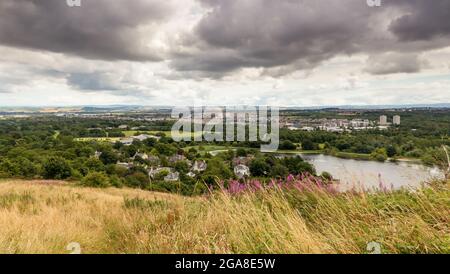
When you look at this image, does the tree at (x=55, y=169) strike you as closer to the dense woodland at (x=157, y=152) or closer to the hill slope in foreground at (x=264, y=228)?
the dense woodland at (x=157, y=152)

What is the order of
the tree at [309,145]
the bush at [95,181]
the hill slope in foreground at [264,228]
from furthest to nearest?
the tree at [309,145]
the bush at [95,181]
the hill slope in foreground at [264,228]

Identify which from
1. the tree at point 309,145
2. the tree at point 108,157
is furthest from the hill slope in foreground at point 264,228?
the tree at point 108,157

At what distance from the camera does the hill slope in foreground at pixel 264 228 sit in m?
3.20

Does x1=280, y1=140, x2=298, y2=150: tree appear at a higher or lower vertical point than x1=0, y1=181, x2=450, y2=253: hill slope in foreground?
lower

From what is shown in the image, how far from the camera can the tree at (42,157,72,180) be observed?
1260 inches

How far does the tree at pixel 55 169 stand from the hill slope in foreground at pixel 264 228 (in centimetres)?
2995

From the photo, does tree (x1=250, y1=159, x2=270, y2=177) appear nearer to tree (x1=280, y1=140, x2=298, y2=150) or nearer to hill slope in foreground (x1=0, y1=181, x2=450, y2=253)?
tree (x1=280, y1=140, x2=298, y2=150)

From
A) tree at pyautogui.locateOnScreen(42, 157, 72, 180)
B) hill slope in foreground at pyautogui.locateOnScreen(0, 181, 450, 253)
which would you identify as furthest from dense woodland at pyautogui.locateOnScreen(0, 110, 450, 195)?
hill slope in foreground at pyautogui.locateOnScreen(0, 181, 450, 253)

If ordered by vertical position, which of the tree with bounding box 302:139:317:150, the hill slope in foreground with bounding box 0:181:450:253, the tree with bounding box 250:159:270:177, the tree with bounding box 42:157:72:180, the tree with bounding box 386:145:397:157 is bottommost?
the tree with bounding box 42:157:72:180

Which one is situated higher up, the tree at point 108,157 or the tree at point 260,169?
the tree at point 260,169

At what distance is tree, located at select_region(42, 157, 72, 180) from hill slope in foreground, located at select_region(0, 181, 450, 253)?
29952mm

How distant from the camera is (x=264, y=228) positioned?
367cm
